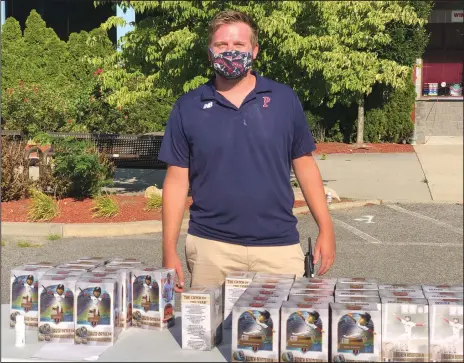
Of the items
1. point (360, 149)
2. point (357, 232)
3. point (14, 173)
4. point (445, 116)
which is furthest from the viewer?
point (14, 173)

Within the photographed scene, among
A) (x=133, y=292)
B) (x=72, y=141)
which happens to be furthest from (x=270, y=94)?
(x=72, y=141)

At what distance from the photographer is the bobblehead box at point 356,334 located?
2.35 meters

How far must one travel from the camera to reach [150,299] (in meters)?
2.79

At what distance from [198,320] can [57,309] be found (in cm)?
48

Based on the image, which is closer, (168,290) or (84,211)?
(168,290)

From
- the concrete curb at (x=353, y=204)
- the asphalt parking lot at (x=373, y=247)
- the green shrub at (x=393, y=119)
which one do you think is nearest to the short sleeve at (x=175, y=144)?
the green shrub at (x=393, y=119)

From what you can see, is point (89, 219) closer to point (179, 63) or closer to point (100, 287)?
point (179, 63)

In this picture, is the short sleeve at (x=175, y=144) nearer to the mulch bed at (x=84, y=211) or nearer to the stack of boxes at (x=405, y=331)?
the stack of boxes at (x=405, y=331)

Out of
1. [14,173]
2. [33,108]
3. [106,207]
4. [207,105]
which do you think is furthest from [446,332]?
[33,108]

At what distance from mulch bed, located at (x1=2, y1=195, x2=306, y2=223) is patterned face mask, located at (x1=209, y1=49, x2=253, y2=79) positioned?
591 cm

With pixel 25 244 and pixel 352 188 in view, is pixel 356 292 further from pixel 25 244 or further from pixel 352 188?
pixel 25 244

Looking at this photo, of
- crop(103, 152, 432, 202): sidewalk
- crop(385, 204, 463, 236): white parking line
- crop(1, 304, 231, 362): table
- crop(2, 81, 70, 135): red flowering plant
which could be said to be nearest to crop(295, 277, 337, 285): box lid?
crop(1, 304, 231, 362): table

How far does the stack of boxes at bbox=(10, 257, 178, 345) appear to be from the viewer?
2625 mm

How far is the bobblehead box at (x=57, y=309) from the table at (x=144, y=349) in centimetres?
5
